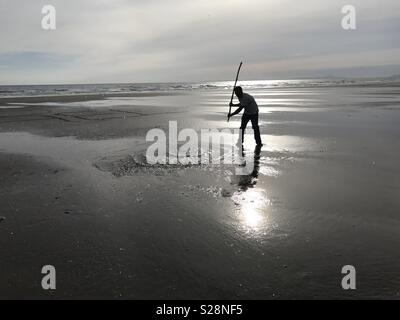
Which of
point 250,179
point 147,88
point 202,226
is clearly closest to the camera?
point 202,226

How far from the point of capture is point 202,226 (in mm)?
5336

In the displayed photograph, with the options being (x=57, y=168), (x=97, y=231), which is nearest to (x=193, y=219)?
(x=97, y=231)

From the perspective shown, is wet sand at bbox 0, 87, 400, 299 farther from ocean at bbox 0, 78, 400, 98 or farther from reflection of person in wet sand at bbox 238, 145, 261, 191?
ocean at bbox 0, 78, 400, 98

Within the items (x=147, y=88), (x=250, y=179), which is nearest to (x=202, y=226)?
(x=250, y=179)

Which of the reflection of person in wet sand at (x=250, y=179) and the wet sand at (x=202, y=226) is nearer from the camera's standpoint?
the wet sand at (x=202, y=226)

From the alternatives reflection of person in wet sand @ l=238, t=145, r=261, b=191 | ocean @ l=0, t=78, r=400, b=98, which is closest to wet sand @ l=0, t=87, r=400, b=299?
reflection of person in wet sand @ l=238, t=145, r=261, b=191

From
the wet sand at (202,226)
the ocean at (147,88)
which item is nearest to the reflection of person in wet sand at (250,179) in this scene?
the wet sand at (202,226)

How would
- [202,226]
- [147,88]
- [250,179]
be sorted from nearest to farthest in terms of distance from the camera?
[202,226]
[250,179]
[147,88]

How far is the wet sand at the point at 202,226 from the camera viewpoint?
154 inches

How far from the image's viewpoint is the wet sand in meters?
3.91

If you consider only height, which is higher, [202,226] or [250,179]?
[250,179]

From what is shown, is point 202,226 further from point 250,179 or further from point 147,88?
point 147,88

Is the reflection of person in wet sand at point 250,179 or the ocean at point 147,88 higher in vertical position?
the ocean at point 147,88

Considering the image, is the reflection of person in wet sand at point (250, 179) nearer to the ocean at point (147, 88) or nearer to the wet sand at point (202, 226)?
the wet sand at point (202, 226)
